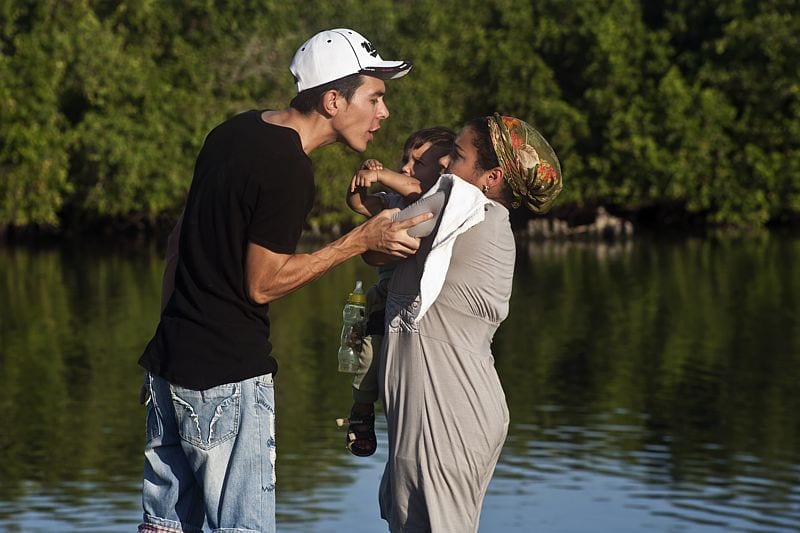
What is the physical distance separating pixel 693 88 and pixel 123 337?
1168 inches

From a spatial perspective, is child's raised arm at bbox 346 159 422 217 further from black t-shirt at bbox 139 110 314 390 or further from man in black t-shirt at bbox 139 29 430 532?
black t-shirt at bbox 139 110 314 390

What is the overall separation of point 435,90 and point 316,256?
4130 cm

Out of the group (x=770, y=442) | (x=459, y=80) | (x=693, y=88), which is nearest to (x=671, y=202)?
(x=693, y=88)

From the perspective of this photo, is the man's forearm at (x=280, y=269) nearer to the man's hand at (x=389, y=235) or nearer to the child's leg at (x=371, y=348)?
the man's hand at (x=389, y=235)

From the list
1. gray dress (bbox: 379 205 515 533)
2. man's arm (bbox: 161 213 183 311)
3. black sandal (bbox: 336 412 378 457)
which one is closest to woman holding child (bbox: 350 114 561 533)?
gray dress (bbox: 379 205 515 533)

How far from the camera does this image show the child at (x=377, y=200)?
4.97 metres

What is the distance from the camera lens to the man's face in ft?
15.0

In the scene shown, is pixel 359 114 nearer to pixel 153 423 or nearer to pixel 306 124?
pixel 306 124

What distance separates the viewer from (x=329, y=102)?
4547 mm

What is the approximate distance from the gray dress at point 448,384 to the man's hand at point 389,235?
8 centimetres

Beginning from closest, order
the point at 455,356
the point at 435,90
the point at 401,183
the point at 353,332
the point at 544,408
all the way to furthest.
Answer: the point at 455,356, the point at 401,183, the point at 353,332, the point at 544,408, the point at 435,90

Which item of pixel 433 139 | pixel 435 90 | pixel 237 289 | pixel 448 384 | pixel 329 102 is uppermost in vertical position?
pixel 435 90

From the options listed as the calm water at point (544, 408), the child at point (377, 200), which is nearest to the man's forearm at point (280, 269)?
the child at point (377, 200)

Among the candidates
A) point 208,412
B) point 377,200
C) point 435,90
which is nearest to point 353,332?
point 377,200
